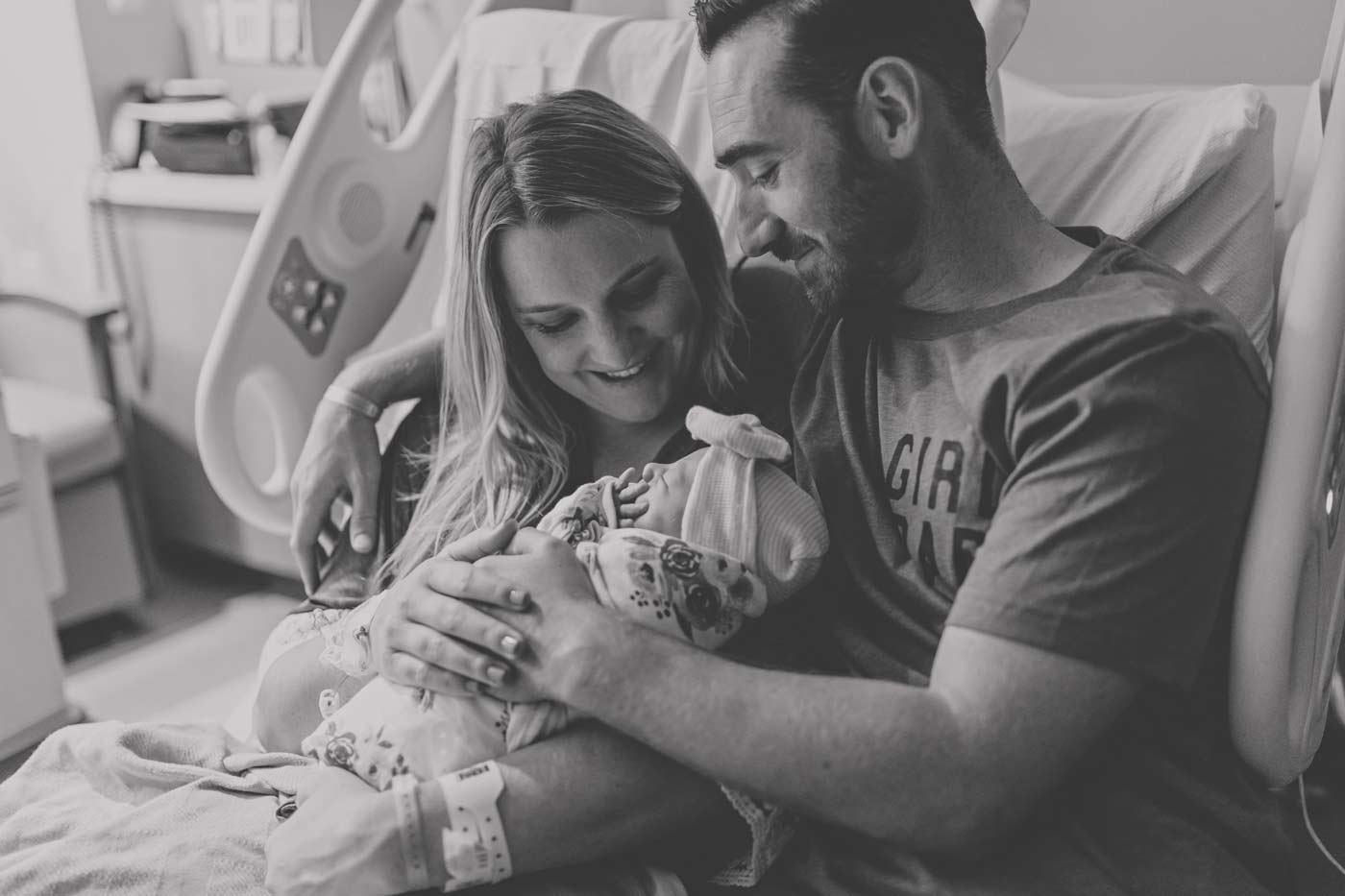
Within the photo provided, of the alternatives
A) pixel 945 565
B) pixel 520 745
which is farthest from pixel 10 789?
pixel 945 565

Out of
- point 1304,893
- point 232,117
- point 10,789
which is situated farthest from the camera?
point 232,117

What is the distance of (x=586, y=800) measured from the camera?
1058 mm

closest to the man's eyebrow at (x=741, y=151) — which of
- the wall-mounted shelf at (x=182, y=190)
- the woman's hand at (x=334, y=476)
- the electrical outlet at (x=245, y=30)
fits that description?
the woman's hand at (x=334, y=476)

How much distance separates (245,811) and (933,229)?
0.87 m

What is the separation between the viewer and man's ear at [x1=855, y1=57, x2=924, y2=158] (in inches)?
45.4

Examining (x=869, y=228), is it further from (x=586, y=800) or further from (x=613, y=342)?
(x=586, y=800)

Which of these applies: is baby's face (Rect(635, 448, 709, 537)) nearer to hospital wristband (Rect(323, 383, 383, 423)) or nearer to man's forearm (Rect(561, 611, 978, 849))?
man's forearm (Rect(561, 611, 978, 849))

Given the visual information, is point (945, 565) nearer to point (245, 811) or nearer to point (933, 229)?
point (933, 229)

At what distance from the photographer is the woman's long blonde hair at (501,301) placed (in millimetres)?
1398

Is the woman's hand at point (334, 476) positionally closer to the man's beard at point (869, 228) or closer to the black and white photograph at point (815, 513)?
the black and white photograph at point (815, 513)

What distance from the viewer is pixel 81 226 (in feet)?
10.7

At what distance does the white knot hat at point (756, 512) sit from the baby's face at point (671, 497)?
2 centimetres

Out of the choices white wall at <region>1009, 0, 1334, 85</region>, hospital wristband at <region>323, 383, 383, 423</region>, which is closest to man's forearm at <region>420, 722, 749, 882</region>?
hospital wristband at <region>323, 383, 383, 423</region>

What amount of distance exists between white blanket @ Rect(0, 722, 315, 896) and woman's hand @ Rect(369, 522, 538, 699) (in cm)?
18
